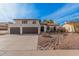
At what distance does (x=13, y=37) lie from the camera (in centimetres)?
466

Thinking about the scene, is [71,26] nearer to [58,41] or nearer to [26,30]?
[58,41]

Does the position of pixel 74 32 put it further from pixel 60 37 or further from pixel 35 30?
pixel 35 30

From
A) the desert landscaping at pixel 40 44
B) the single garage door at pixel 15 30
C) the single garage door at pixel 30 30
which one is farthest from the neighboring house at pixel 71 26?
the single garage door at pixel 15 30

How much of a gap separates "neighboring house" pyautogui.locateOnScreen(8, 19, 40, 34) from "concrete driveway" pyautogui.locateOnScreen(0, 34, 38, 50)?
0.08 meters

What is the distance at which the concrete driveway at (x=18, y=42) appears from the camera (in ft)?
15.2

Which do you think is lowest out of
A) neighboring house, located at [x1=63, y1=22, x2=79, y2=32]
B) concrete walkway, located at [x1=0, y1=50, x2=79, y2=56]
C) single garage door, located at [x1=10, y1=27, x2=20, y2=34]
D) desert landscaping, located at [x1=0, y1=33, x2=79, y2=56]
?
concrete walkway, located at [x1=0, y1=50, x2=79, y2=56]

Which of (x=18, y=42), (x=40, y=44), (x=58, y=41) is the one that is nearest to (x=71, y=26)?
(x=58, y=41)

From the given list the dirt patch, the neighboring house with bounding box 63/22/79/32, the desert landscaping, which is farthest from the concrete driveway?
the neighboring house with bounding box 63/22/79/32

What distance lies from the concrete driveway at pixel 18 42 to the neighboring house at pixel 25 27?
0.25 feet

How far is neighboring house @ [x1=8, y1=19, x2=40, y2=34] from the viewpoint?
462 cm

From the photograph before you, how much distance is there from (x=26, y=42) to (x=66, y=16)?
28.0 inches

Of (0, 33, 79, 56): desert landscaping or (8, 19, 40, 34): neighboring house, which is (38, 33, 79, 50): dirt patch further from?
(8, 19, 40, 34): neighboring house

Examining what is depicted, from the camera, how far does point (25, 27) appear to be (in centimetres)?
464

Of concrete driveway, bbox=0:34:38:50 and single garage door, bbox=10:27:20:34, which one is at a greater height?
single garage door, bbox=10:27:20:34
